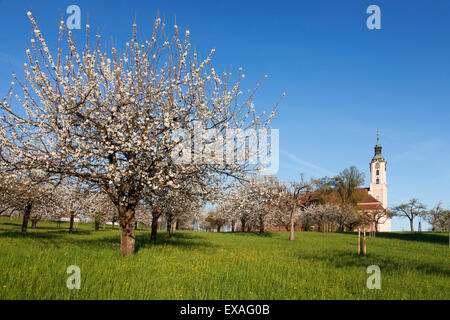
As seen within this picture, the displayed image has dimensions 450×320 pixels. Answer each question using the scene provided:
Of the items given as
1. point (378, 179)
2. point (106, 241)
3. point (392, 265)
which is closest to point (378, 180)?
point (378, 179)

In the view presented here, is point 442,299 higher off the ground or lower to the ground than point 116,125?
lower

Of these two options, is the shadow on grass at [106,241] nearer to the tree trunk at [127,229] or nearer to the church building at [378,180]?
the tree trunk at [127,229]

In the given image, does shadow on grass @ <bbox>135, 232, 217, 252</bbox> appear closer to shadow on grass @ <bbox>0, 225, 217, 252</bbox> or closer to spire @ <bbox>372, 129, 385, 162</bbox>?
shadow on grass @ <bbox>0, 225, 217, 252</bbox>

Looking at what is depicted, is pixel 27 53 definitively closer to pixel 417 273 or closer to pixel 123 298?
pixel 123 298

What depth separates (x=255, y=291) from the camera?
757 cm

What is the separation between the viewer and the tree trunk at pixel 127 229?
12445mm

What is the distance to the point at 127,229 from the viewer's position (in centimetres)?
1244

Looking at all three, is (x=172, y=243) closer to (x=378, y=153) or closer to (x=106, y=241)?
(x=106, y=241)

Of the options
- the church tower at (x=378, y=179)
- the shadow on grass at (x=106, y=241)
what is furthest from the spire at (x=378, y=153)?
the shadow on grass at (x=106, y=241)

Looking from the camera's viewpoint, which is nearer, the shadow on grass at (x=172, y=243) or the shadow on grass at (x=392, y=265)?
the shadow on grass at (x=392, y=265)

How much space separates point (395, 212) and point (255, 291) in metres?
78.7

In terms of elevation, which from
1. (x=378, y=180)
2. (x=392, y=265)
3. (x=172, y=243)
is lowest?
(x=172, y=243)

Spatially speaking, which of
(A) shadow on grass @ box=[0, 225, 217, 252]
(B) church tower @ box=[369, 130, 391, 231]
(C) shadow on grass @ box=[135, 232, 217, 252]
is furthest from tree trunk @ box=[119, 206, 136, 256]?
(B) church tower @ box=[369, 130, 391, 231]
